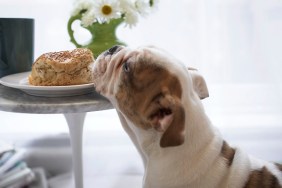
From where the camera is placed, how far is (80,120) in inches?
47.3

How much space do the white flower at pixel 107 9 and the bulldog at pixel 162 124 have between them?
8.6 inches

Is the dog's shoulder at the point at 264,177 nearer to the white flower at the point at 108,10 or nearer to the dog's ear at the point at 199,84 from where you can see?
the dog's ear at the point at 199,84

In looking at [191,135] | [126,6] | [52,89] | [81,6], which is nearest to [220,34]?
[126,6]

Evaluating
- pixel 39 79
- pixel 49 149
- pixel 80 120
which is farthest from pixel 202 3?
pixel 49 149

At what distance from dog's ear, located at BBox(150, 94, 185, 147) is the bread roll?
277 millimetres

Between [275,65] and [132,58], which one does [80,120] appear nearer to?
[132,58]

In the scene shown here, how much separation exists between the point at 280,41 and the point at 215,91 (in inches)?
15.7

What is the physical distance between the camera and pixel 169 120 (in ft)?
2.47

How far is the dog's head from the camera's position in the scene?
0.76 m

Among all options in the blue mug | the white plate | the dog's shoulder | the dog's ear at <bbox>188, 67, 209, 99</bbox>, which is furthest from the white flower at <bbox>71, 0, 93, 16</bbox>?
the dog's shoulder

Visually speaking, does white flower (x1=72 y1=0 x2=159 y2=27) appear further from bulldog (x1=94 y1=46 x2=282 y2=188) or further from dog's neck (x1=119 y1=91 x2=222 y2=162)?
dog's neck (x1=119 y1=91 x2=222 y2=162)

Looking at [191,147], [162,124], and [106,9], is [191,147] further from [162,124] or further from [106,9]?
[106,9]

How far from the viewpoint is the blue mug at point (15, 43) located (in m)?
1.06

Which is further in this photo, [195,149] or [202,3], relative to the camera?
[202,3]
